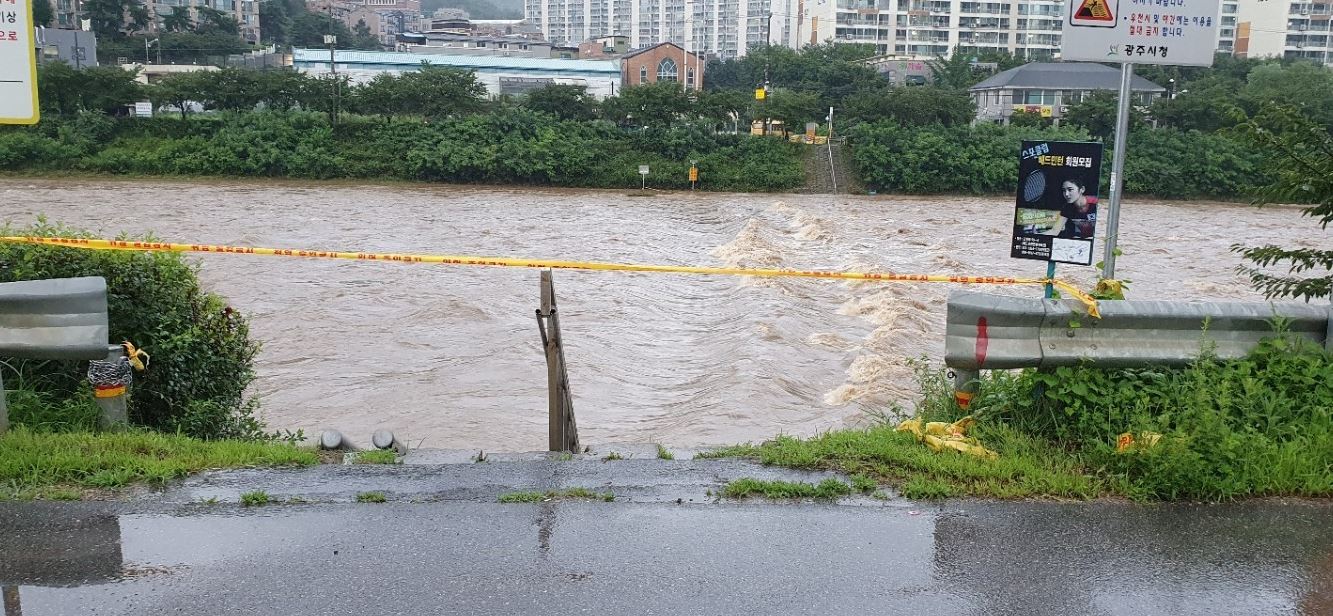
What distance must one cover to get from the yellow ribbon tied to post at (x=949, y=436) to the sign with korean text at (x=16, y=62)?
5076mm

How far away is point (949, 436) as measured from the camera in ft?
20.2

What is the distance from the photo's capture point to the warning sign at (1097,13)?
7.14 meters

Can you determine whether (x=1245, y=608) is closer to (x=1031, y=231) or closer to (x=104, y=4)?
(x=1031, y=231)

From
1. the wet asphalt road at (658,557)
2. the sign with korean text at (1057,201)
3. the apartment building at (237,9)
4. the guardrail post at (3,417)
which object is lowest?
the wet asphalt road at (658,557)

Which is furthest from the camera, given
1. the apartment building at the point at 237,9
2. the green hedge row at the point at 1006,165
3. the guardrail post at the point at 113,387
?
the apartment building at the point at 237,9

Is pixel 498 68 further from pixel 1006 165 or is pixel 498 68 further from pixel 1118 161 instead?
pixel 1118 161

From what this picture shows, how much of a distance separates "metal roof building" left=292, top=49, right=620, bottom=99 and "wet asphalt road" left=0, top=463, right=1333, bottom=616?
7913 cm

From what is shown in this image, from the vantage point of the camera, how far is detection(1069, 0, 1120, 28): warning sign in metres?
7.14

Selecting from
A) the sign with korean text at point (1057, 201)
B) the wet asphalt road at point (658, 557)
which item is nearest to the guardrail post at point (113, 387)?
the wet asphalt road at point (658, 557)

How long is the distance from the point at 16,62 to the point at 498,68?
278 ft

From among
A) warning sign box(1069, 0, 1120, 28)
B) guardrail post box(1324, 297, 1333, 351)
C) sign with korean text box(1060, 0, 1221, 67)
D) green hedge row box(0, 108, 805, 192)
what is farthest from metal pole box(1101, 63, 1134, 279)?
green hedge row box(0, 108, 805, 192)

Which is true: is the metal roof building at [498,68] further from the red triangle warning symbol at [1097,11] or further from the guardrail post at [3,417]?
the guardrail post at [3,417]

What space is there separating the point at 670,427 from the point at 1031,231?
605 centimetres

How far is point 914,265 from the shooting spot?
29.2 metres
